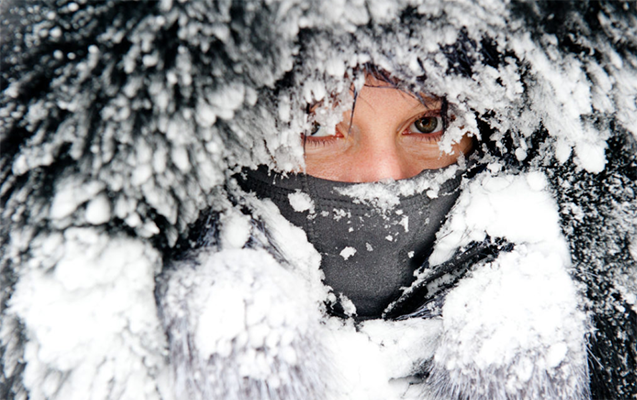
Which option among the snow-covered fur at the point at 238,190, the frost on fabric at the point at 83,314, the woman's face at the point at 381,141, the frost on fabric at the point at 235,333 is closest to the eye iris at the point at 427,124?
the woman's face at the point at 381,141

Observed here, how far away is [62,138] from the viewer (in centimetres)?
54

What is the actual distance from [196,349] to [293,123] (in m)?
0.38

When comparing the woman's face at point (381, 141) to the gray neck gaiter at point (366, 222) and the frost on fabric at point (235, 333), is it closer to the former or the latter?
the gray neck gaiter at point (366, 222)

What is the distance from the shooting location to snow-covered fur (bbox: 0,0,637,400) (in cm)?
54

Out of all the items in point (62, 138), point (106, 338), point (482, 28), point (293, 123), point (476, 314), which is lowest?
point (106, 338)

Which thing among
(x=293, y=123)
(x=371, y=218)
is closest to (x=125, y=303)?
(x=293, y=123)

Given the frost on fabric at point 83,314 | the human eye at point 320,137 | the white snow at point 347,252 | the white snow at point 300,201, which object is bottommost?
the frost on fabric at point 83,314

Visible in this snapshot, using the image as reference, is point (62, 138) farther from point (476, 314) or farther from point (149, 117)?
point (476, 314)

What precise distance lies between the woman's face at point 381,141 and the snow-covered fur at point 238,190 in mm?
90

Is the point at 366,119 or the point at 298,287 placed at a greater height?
the point at 366,119

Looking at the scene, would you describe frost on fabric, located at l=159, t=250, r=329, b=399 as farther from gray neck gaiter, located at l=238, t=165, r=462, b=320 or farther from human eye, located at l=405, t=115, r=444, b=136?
human eye, located at l=405, t=115, r=444, b=136

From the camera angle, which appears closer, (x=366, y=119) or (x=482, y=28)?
(x=482, y=28)

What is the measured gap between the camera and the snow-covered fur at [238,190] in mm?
542

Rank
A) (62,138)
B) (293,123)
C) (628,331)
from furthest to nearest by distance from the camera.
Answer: (628,331), (293,123), (62,138)
